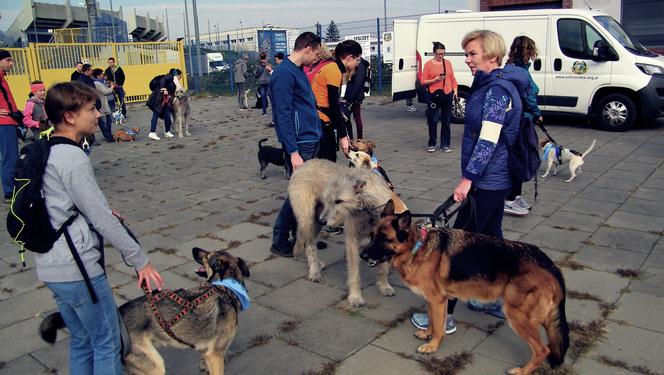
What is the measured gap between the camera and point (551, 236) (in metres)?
5.75

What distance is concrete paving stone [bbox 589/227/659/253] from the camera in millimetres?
5367

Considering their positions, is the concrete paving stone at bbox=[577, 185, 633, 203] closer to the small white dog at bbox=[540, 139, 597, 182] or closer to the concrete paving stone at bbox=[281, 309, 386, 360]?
the small white dog at bbox=[540, 139, 597, 182]

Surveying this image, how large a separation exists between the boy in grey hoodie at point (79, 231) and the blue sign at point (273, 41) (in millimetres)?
26338

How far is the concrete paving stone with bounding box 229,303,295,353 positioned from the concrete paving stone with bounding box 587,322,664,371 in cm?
227

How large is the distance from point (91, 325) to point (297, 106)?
10.0 feet

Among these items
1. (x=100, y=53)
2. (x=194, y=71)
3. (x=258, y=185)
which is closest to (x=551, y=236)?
(x=258, y=185)

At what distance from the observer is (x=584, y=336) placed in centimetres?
368

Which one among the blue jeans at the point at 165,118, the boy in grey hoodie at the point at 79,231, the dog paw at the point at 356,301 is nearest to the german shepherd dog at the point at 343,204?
the dog paw at the point at 356,301

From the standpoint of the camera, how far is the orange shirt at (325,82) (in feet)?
18.9

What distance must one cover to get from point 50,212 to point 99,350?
0.74m

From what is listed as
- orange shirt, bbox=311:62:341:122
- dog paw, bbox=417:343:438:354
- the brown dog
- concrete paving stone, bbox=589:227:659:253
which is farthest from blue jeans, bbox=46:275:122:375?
the brown dog

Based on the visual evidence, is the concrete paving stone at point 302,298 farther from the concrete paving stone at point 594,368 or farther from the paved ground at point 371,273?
the concrete paving stone at point 594,368

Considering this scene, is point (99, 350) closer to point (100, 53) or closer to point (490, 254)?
point (490, 254)

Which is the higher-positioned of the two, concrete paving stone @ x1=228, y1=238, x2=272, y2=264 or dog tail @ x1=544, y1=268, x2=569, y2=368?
dog tail @ x1=544, y1=268, x2=569, y2=368
